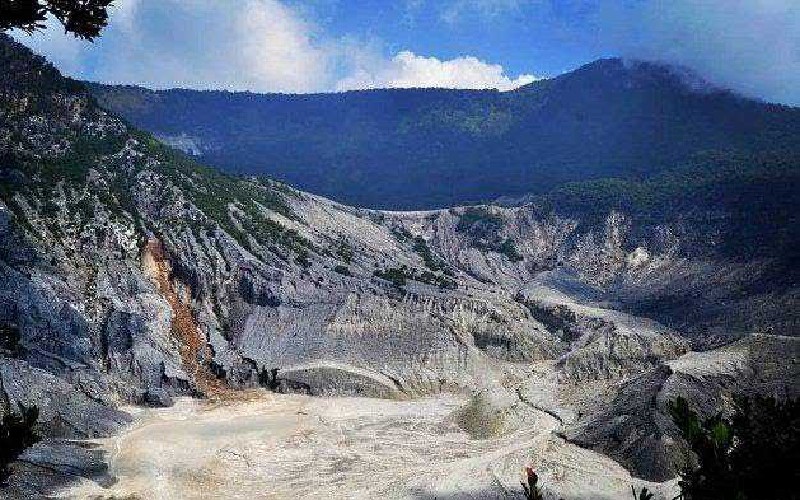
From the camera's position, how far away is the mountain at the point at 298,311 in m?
40.9

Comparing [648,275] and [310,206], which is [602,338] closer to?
[648,275]

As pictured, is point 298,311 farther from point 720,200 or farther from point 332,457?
point 720,200

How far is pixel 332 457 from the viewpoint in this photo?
40.2 m

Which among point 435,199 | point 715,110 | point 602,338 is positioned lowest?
point 602,338

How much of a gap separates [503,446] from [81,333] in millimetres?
31136

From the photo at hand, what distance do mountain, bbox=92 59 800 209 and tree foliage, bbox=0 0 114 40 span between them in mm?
126101

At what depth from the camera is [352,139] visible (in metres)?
189

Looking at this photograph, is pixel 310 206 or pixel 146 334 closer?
pixel 146 334

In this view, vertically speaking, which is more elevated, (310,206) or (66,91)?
(66,91)

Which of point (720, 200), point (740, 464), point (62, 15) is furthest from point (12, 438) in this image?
point (720, 200)

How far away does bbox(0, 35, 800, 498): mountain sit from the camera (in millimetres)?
40938

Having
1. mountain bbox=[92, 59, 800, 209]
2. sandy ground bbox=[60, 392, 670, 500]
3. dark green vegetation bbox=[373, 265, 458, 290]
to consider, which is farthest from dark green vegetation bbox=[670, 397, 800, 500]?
mountain bbox=[92, 59, 800, 209]

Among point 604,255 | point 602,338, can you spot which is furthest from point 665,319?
point 604,255

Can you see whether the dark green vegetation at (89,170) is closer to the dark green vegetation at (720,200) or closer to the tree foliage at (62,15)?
the tree foliage at (62,15)
